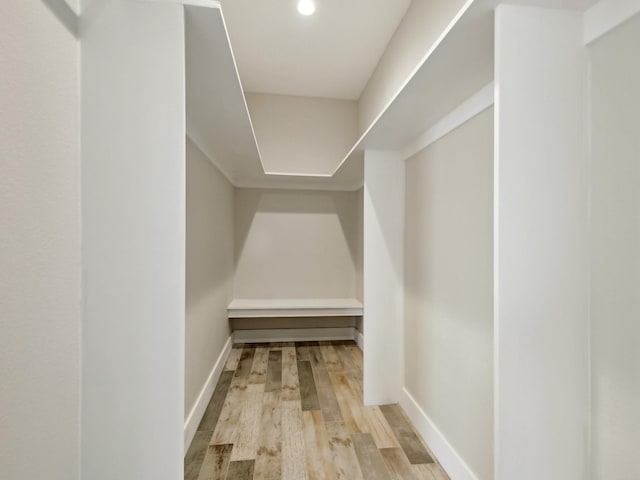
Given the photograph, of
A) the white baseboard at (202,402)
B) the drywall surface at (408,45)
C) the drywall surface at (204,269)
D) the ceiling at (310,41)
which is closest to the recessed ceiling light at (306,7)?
the ceiling at (310,41)

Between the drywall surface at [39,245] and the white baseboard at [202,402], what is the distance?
1.02 metres

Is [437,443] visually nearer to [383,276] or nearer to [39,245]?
[383,276]

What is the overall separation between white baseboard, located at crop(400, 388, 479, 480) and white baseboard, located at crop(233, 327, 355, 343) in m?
1.58

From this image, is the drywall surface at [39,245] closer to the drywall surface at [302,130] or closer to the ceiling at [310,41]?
the ceiling at [310,41]

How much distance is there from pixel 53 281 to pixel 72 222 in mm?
167

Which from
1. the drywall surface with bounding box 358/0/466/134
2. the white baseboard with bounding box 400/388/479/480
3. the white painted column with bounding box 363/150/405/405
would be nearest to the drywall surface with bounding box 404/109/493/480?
the white baseboard with bounding box 400/388/479/480

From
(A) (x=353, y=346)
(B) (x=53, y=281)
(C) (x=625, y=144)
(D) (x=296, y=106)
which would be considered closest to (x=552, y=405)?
(C) (x=625, y=144)

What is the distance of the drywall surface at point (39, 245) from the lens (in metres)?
0.68

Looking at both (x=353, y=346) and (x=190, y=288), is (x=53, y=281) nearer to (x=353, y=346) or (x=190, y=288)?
(x=190, y=288)

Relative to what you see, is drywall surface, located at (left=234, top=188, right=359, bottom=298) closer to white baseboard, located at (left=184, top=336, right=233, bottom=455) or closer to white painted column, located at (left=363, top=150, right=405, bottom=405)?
white baseboard, located at (left=184, top=336, right=233, bottom=455)

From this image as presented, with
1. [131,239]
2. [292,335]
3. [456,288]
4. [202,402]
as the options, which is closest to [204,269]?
[202,402]

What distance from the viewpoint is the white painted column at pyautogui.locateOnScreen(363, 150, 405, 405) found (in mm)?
2307

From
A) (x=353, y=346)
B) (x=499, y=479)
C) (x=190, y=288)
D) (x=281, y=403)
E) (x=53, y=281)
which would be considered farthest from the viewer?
(x=353, y=346)

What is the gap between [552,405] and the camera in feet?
3.12
